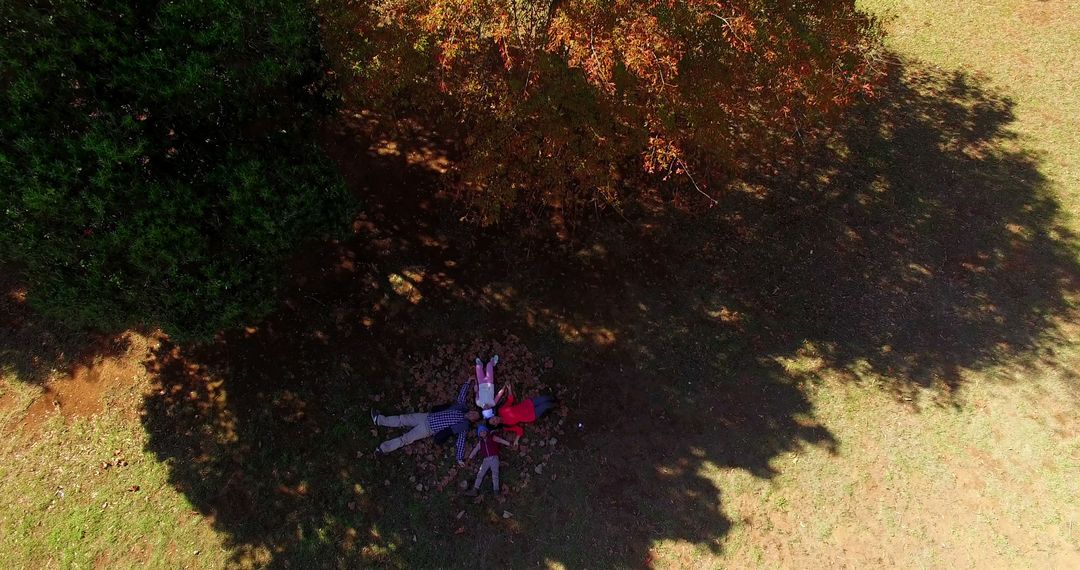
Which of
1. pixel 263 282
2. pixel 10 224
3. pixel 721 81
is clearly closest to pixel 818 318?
pixel 721 81

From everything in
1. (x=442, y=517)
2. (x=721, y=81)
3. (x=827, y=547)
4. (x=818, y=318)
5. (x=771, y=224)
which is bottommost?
(x=827, y=547)

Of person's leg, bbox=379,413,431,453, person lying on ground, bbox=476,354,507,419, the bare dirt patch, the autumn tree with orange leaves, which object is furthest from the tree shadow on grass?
the autumn tree with orange leaves

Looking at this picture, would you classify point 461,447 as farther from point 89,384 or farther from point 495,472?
point 89,384

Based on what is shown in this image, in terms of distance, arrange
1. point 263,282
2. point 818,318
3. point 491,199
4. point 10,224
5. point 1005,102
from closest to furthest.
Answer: point 10,224 < point 263,282 < point 491,199 < point 818,318 < point 1005,102

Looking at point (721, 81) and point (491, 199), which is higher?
point (721, 81)

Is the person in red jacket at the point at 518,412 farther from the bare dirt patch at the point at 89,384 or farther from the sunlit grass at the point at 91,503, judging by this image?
the bare dirt patch at the point at 89,384

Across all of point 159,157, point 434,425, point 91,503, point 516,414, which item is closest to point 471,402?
point 434,425

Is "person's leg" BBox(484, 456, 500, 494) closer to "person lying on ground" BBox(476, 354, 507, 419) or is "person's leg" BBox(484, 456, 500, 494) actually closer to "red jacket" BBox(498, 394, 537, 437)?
"red jacket" BBox(498, 394, 537, 437)

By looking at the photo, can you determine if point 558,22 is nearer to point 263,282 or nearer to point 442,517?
point 263,282
